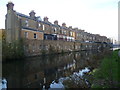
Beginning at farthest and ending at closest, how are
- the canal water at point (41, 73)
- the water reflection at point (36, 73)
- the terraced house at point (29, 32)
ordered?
the terraced house at point (29, 32), the water reflection at point (36, 73), the canal water at point (41, 73)

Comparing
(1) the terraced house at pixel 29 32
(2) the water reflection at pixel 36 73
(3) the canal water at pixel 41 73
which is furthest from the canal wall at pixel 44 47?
(3) the canal water at pixel 41 73

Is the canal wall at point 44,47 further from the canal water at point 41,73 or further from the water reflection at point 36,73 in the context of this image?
the canal water at point 41,73

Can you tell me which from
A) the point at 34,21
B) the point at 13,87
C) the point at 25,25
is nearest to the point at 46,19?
the point at 34,21

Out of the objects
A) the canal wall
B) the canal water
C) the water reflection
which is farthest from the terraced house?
the canal water

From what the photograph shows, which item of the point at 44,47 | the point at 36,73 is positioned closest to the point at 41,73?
the point at 36,73

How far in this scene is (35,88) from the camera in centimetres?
823

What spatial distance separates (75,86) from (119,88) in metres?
2.24

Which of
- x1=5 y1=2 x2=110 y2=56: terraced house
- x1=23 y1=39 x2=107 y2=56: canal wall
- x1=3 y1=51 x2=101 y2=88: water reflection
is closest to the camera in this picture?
x1=3 y1=51 x2=101 y2=88: water reflection

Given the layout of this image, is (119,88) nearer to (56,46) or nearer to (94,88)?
(94,88)

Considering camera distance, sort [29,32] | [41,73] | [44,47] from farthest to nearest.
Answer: [44,47] → [29,32] → [41,73]

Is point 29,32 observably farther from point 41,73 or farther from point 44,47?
point 41,73

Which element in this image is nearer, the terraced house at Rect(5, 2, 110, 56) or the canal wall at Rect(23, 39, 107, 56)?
the canal wall at Rect(23, 39, 107, 56)

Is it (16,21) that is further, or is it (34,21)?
(34,21)

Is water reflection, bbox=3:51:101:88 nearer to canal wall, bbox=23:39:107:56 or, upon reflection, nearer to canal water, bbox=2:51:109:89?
canal water, bbox=2:51:109:89
